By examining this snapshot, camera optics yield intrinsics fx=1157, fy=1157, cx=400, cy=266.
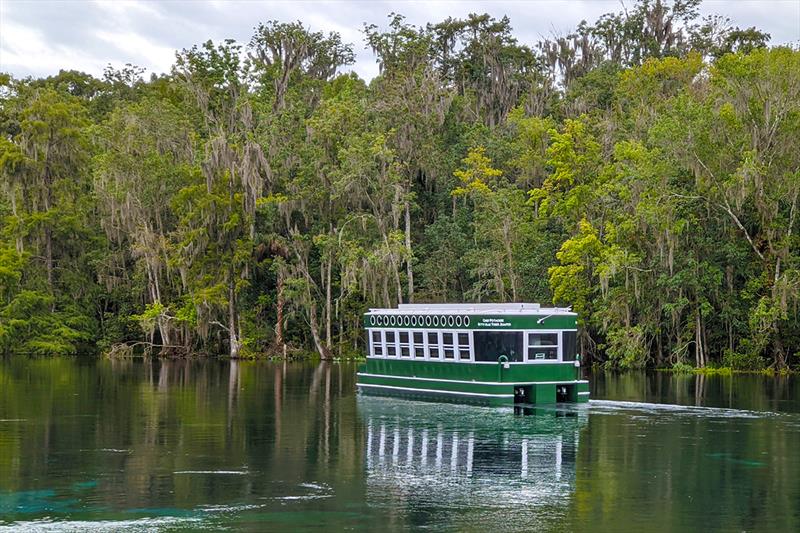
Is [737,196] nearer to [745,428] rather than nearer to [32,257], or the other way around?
[745,428]

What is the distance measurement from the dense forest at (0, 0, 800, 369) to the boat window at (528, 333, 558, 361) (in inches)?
760

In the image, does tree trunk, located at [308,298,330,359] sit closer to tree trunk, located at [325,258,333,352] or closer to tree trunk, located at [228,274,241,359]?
tree trunk, located at [325,258,333,352]

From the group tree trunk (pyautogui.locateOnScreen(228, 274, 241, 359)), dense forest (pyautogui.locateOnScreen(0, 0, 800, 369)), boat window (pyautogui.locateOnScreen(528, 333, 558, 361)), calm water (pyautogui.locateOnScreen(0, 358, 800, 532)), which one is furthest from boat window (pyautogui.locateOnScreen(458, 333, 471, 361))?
tree trunk (pyautogui.locateOnScreen(228, 274, 241, 359))

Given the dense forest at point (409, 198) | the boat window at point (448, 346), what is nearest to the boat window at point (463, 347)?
the boat window at point (448, 346)

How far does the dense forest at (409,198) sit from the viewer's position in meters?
53.0

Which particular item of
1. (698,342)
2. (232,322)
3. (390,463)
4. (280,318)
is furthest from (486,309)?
(232,322)

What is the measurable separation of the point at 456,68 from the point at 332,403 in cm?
4482

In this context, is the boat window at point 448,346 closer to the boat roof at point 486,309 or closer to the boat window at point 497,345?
the boat roof at point 486,309

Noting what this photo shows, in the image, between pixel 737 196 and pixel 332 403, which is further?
pixel 737 196

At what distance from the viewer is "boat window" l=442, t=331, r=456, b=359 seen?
36269mm

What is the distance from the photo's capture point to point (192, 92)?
71.6 meters

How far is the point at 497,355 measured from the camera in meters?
34.4

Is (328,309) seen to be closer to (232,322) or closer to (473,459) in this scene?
(232,322)

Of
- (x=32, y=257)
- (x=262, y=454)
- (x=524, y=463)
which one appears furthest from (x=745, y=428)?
(x=32, y=257)
